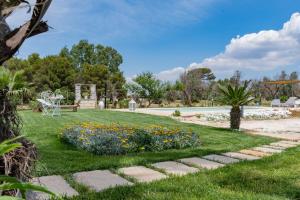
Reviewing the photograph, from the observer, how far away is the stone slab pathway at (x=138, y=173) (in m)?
3.40

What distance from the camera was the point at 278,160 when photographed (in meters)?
A: 5.09

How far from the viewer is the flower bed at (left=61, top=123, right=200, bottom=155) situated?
5.47m

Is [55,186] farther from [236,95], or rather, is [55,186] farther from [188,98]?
[188,98]

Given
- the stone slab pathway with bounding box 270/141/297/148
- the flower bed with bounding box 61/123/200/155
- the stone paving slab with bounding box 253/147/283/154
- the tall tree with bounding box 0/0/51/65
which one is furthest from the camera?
the stone slab pathway with bounding box 270/141/297/148

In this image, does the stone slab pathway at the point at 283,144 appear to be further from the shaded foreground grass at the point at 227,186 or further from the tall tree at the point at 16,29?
the tall tree at the point at 16,29

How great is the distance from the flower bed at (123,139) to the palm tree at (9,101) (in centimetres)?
324

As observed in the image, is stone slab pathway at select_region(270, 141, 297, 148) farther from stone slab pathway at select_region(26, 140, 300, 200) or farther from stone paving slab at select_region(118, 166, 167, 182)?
stone paving slab at select_region(118, 166, 167, 182)

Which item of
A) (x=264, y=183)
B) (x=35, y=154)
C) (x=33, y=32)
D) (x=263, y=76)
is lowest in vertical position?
(x=264, y=183)

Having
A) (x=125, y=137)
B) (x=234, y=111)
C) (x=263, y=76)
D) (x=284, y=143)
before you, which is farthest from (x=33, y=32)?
(x=263, y=76)

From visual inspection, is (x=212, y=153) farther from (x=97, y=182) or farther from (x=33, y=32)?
(x=33, y=32)

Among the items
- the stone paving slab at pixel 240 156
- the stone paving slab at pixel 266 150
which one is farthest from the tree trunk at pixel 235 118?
the stone paving slab at pixel 240 156

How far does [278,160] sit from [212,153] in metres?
1.09

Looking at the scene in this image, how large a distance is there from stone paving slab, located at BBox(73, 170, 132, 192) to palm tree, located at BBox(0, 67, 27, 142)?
147 cm

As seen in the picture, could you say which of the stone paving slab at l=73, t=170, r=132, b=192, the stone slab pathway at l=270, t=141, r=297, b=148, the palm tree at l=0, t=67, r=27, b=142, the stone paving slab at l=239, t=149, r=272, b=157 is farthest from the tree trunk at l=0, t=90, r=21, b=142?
the stone slab pathway at l=270, t=141, r=297, b=148
